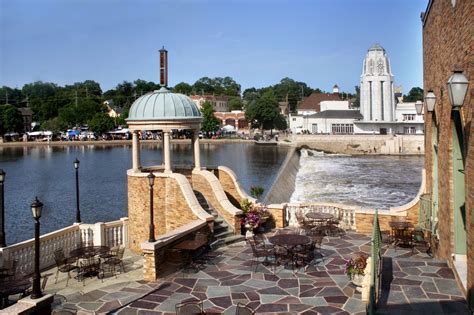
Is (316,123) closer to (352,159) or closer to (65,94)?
(352,159)

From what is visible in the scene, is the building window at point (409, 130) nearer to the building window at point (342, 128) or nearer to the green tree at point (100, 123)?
the building window at point (342, 128)

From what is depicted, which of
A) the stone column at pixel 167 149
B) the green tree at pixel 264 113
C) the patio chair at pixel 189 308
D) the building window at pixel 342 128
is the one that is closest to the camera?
the patio chair at pixel 189 308

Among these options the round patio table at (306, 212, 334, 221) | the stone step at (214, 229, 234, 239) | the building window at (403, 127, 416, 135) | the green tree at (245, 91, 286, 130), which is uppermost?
the green tree at (245, 91, 286, 130)

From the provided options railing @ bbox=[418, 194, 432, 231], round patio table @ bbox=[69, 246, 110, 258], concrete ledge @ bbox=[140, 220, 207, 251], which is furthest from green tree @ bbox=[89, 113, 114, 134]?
railing @ bbox=[418, 194, 432, 231]

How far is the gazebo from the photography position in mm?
17609

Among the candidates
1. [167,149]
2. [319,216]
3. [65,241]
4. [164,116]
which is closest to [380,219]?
[319,216]

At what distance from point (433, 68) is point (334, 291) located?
6875 millimetres

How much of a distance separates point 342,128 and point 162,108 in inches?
3206

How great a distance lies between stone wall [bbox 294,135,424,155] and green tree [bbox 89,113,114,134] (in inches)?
2086

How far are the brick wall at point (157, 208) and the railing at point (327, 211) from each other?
12.7 ft

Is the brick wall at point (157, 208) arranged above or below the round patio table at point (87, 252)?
above

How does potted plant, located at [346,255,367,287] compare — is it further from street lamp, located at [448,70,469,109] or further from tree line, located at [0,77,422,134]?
tree line, located at [0,77,422,134]

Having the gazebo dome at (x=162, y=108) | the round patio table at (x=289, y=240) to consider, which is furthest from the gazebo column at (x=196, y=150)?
the round patio table at (x=289, y=240)

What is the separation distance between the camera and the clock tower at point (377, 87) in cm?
8762
